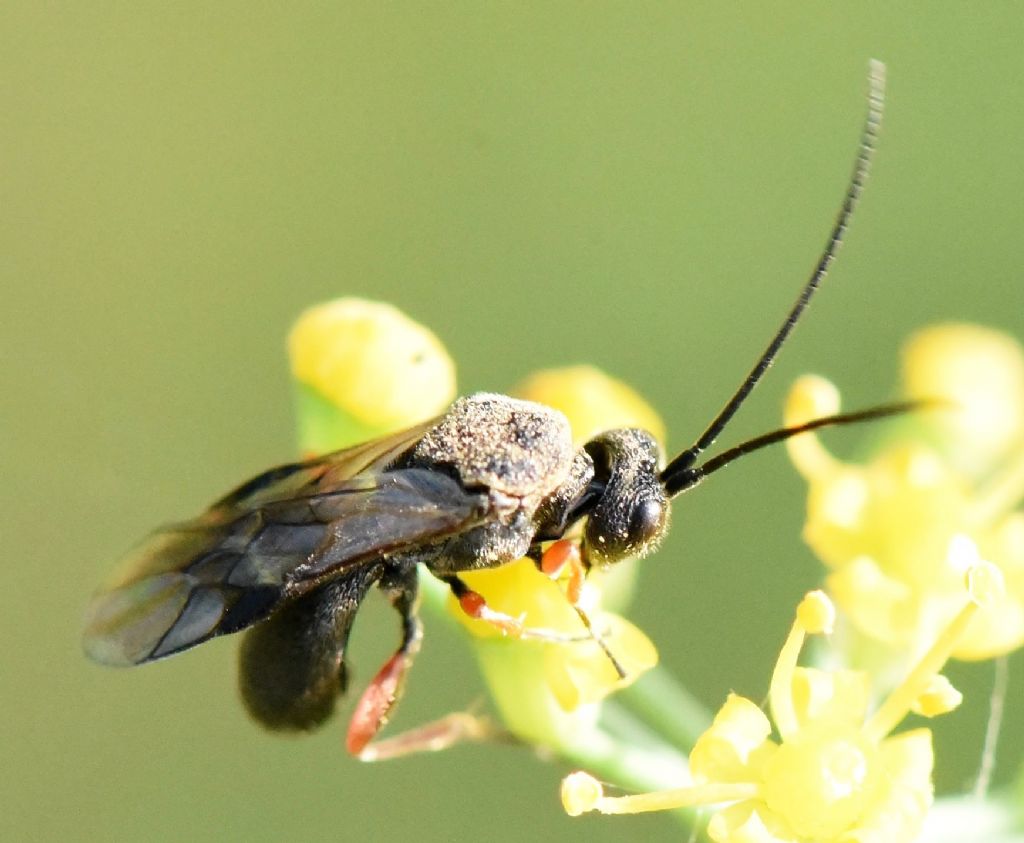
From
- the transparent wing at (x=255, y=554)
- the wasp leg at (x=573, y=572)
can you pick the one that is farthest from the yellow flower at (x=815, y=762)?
the transparent wing at (x=255, y=554)

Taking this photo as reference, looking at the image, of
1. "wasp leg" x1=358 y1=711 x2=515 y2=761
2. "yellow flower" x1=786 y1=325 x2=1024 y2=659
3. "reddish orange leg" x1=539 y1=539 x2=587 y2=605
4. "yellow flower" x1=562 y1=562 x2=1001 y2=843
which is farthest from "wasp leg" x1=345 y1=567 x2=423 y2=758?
"yellow flower" x1=786 y1=325 x2=1024 y2=659

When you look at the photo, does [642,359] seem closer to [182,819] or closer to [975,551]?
[182,819]

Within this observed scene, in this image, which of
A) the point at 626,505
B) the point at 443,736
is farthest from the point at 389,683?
the point at 626,505

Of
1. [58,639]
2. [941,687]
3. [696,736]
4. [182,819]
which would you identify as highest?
[941,687]

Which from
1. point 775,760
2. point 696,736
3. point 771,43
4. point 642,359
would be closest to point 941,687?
point 775,760

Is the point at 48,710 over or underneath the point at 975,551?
underneath

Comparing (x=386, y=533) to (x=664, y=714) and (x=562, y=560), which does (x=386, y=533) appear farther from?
(x=664, y=714)

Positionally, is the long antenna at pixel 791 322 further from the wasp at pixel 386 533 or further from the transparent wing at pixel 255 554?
the transparent wing at pixel 255 554
